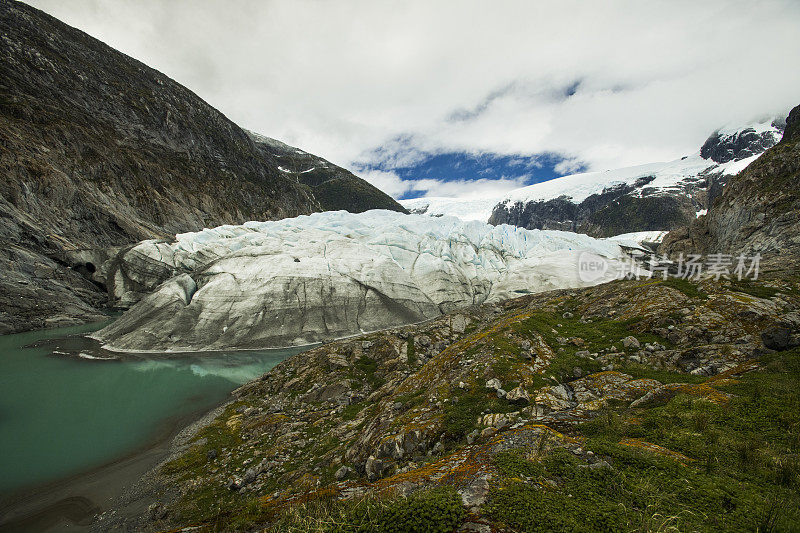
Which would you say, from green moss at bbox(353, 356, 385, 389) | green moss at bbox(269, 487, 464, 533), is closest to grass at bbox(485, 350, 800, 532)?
green moss at bbox(269, 487, 464, 533)

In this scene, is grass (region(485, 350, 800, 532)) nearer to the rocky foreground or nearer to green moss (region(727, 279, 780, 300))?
the rocky foreground

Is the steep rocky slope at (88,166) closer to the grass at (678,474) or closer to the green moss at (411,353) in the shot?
the green moss at (411,353)

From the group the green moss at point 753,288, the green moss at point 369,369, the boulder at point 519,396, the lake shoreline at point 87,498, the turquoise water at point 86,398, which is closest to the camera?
the boulder at point 519,396

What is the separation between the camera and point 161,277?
174ft

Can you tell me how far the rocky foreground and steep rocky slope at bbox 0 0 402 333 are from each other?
51.2 metres

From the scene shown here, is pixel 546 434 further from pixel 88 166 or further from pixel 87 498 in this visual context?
pixel 88 166

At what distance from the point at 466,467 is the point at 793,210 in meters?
69.5

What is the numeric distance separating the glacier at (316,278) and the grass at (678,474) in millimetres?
41786

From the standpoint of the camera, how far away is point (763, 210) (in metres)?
48.8

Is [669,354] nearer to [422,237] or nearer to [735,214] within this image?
[422,237]

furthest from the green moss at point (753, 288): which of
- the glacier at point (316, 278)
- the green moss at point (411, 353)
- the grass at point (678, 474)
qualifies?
the glacier at point (316, 278)

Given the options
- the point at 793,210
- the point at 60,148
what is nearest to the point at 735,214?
the point at 793,210

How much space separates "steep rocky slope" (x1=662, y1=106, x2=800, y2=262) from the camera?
4453 centimetres

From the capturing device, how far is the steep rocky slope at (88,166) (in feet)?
159
